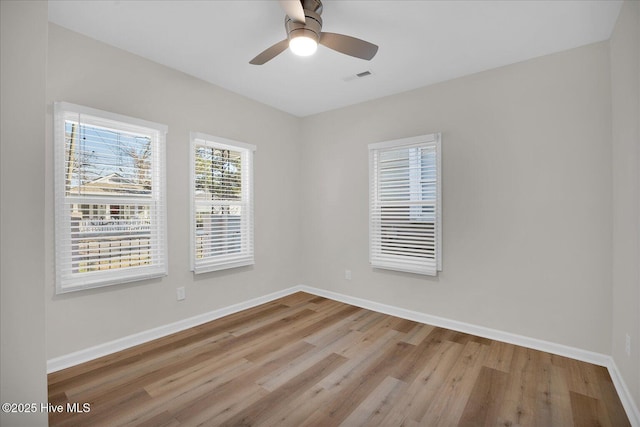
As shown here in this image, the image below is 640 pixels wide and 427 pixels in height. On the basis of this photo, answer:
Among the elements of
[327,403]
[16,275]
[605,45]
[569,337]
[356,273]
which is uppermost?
[605,45]

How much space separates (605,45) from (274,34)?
2.83m

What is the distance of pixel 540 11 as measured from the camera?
220 cm

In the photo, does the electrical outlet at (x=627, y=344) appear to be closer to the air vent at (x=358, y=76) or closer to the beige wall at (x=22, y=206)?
the air vent at (x=358, y=76)

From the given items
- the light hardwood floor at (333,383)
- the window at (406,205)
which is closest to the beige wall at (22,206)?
the light hardwood floor at (333,383)

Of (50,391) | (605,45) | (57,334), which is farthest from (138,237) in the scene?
(605,45)

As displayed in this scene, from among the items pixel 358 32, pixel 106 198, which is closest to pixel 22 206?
pixel 106 198

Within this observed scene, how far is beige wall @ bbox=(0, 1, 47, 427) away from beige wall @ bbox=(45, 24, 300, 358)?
1.23 m

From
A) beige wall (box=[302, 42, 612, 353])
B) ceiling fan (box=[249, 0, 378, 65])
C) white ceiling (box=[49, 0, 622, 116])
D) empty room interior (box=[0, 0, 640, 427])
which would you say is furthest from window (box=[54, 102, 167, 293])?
beige wall (box=[302, 42, 612, 353])

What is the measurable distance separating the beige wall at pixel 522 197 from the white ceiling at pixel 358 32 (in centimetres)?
31

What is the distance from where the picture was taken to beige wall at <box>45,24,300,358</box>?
8.03 feet

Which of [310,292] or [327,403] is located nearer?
[327,403]

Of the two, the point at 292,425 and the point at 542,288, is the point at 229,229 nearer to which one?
the point at 292,425

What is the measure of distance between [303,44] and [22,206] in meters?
1.89

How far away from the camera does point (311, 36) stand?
2.11 metres
